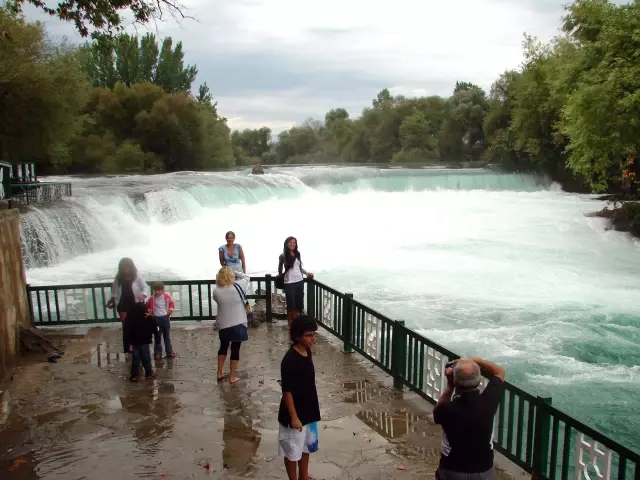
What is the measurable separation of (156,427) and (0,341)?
315 centimetres

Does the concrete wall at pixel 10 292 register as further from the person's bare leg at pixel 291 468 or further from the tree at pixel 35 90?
the tree at pixel 35 90

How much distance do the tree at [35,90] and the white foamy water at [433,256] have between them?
20.9 ft

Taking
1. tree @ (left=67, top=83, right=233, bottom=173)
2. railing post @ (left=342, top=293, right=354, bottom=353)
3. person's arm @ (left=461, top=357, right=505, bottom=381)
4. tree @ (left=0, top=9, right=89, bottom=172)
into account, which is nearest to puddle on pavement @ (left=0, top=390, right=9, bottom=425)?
railing post @ (left=342, top=293, right=354, bottom=353)

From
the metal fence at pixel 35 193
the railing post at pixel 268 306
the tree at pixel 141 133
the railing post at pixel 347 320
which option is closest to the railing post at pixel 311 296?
the railing post at pixel 268 306

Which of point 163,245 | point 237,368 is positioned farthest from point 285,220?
point 237,368

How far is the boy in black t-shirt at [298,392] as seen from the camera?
172 inches

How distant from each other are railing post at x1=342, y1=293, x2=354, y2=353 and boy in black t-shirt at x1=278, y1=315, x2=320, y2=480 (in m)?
3.93

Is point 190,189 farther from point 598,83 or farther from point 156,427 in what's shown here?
point 156,427

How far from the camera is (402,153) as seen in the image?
246 ft

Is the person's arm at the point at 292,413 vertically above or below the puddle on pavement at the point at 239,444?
above

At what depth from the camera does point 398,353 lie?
7.16 meters

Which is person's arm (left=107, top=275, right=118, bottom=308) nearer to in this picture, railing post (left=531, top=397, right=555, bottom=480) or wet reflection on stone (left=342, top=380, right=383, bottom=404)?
wet reflection on stone (left=342, top=380, right=383, bottom=404)

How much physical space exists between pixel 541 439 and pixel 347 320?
4022 millimetres

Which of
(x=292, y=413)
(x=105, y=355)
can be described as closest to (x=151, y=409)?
(x=105, y=355)
